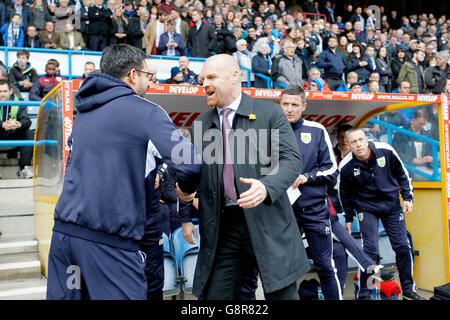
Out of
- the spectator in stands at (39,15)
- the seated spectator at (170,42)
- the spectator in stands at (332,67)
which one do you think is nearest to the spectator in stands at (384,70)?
the spectator in stands at (332,67)

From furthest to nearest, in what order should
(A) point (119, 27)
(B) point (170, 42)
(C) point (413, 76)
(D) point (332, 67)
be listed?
(C) point (413, 76) → (D) point (332, 67) → (B) point (170, 42) → (A) point (119, 27)

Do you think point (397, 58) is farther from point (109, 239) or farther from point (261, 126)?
point (109, 239)

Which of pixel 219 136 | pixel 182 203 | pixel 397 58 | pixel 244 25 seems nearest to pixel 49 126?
pixel 182 203

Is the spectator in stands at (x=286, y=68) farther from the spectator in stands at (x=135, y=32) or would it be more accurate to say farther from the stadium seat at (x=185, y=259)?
the stadium seat at (x=185, y=259)

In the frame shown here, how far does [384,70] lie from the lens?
1291 centimetres

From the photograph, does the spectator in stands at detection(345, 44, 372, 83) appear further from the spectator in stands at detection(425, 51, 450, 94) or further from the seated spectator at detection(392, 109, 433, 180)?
the seated spectator at detection(392, 109, 433, 180)

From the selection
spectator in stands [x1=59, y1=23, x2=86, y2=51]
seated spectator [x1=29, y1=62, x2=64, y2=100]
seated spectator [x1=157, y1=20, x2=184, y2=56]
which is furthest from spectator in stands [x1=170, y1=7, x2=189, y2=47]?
seated spectator [x1=29, y1=62, x2=64, y2=100]

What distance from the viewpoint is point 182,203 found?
3070mm

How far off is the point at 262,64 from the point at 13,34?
578 cm

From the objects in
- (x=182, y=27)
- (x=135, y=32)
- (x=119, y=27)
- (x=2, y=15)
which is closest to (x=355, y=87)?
(x=182, y=27)

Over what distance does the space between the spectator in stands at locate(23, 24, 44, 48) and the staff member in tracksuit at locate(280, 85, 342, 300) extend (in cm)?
821

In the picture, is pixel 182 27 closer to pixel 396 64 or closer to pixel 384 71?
pixel 384 71

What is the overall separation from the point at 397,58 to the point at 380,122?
8495mm

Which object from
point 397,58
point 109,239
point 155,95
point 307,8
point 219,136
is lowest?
point 109,239
